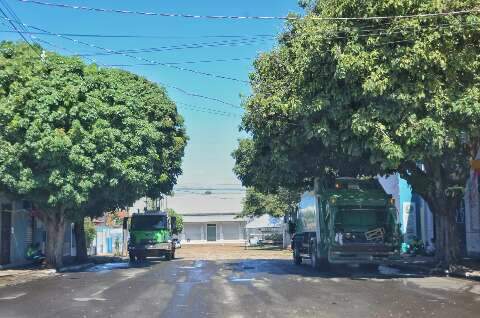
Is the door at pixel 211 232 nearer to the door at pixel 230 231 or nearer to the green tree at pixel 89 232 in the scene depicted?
the door at pixel 230 231

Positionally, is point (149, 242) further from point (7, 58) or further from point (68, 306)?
point (68, 306)

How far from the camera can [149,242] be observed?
36781 millimetres

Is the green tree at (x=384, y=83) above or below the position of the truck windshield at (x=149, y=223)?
above

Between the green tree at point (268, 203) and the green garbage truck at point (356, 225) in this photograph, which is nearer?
the green garbage truck at point (356, 225)

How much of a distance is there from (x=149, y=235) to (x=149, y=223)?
719 millimetres

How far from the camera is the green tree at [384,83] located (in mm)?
17875

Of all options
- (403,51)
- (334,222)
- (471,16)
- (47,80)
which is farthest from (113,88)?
(471,16)

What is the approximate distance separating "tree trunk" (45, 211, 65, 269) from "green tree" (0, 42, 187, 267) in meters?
0.96

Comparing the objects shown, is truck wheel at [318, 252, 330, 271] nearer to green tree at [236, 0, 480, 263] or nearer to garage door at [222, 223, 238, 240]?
green tree at [236, 0, 480, 263]

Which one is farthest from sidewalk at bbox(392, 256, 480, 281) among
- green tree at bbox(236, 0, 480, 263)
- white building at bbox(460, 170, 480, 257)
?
white building at bbox(460, 170, 480, 257)

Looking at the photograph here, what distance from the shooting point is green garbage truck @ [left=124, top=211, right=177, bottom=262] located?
1447 inches

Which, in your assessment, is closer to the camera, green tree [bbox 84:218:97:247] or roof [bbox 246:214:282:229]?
green tree [bbox 84:218:97:247]

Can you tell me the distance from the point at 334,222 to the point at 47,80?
Result: 39.6ft

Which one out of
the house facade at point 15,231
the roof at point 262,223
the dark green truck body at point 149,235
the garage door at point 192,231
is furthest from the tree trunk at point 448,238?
the garage door at point 192,231
